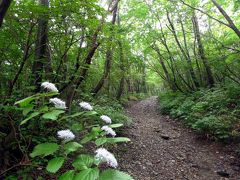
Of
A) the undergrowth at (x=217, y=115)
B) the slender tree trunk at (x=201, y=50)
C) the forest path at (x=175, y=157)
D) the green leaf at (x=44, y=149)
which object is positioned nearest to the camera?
the green leaf at (x=44, y=149)

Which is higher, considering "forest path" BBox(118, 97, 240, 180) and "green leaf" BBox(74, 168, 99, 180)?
"green leaf" BBox(74, 168, 99, 180)

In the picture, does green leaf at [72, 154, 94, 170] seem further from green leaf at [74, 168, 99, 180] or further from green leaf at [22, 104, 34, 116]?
green leaf at [22, 104, 34, 116]

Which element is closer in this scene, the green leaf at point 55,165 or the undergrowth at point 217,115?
the green leaf at point 55,165

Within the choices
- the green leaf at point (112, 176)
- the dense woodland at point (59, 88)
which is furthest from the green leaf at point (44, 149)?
the green leaf at point (112, 176)

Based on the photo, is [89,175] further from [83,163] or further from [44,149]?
[44,149]

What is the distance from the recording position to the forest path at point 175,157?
4191mm

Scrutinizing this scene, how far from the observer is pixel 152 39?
12.4 metres

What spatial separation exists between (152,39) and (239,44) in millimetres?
5594

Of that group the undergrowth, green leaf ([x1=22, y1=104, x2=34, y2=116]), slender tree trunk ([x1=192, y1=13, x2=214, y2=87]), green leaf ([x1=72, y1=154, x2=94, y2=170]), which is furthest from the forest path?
slender tree trunk ([x1=192, y1=13, x2=214, y2=87])

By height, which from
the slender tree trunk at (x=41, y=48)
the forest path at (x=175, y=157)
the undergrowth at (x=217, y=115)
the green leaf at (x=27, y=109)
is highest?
the slender tree trunk at (x=41, y=48)

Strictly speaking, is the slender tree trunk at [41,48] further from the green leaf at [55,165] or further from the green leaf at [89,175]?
the green leaf at [89,175]

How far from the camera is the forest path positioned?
4.19 m

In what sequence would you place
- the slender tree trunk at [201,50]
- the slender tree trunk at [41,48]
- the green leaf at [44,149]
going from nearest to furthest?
1. the green leaf at [44,149]
2. the slender tree trunk at [41,48]
3. the slender tree trunk at [201,50]

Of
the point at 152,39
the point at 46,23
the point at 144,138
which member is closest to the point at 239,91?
the point at 144,138
